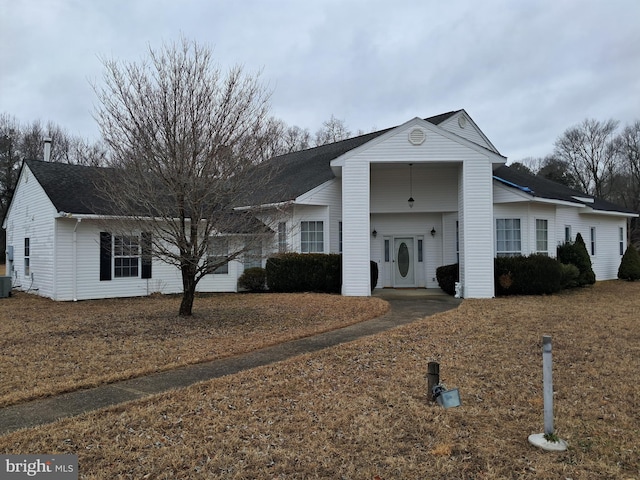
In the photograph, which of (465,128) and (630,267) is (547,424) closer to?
(465,128)

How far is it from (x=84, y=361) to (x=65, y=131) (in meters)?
46.5

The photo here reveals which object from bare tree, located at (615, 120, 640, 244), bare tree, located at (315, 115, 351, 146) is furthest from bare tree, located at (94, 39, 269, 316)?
bare tree, located at (615, 120, 640, 244)

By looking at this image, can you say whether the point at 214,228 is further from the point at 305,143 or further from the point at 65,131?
the point at 65,131

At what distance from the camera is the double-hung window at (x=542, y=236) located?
16.9 metres

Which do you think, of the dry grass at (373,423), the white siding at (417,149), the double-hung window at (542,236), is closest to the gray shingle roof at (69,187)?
the white siding at (417,149)

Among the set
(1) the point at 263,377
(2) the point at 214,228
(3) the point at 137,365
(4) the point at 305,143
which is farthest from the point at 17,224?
(4) the point at 305,143

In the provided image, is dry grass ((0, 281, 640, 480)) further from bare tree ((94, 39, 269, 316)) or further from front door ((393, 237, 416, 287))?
front door ((393, 237, 416, 287))

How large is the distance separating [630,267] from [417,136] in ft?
44.9

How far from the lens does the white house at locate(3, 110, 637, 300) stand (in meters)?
14.6

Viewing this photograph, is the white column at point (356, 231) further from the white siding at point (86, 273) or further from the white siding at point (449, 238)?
the white siding at point (86, 273)

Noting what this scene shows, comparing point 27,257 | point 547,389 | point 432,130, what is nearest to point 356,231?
point 432,130

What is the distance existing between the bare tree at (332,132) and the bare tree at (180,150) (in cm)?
3615

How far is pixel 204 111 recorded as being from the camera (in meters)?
9.55

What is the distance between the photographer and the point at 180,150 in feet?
30.3
